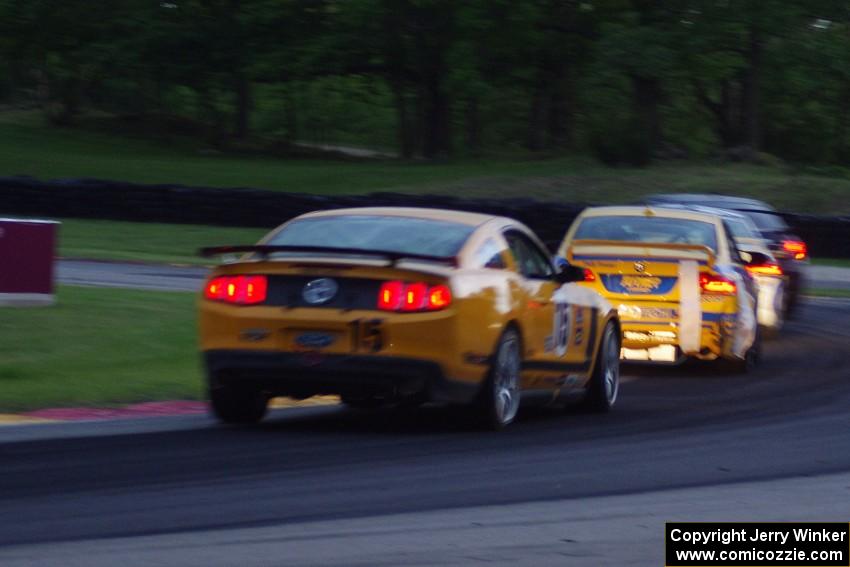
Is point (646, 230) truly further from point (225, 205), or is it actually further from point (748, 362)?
point (225, 205)

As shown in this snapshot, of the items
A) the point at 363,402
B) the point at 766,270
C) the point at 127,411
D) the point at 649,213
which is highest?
the point at 649,213

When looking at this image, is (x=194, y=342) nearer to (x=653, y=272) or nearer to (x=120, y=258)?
(x=653, y=272)

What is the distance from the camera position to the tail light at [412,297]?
379 inches

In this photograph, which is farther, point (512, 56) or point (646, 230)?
point (512, 56)

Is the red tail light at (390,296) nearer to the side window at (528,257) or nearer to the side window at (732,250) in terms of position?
the side window at (528,257)

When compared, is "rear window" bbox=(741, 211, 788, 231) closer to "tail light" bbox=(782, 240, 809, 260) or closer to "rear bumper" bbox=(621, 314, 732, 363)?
"tail light" bbox=(782, 240, 809, 260)

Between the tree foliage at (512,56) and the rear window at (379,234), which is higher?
the rear window at (379,234)

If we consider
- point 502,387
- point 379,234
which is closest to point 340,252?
point 379,234

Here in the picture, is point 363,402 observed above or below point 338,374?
below

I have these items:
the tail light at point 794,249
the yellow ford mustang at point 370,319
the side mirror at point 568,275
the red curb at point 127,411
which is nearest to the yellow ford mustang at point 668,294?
the side mirror at point 568,275

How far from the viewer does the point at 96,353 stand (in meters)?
13.1

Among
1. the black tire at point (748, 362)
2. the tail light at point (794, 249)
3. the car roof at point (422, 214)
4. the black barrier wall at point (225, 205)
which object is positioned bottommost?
the black barrier wall at point (225, 205)

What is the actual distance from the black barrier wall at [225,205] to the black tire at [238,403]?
806 inches

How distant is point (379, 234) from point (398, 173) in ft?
130
